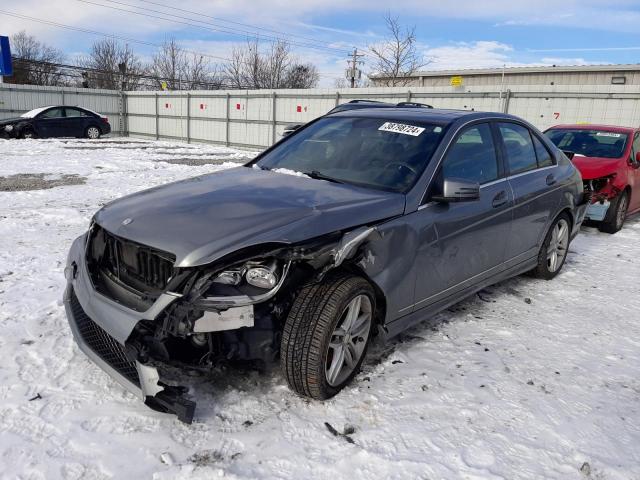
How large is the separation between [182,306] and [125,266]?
1.94 ft

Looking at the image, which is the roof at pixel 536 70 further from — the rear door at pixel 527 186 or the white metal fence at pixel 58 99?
the rear door at pixel 527 186

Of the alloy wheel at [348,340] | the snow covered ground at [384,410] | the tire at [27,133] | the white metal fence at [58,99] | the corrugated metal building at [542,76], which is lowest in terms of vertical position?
the snow covered ground at [384,410]

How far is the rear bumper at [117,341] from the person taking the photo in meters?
2.33

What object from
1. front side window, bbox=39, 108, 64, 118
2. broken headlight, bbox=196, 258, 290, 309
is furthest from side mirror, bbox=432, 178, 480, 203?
front side window, bbox=39, 108, 64, 118

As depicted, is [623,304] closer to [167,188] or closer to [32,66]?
[167,188]

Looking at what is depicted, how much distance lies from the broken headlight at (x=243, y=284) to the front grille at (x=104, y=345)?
51 cm

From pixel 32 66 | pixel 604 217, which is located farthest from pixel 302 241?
pixel 32 66

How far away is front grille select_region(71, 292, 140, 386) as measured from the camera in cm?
246

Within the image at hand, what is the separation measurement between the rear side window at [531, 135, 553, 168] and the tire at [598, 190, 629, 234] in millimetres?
3057

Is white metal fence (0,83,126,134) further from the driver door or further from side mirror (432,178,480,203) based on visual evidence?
side mirror (432,178,480,203)

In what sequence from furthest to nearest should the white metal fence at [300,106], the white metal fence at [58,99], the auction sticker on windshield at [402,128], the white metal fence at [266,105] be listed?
the white metal fence at [58,99] → the white metal fence at [266,105] → the white metal fence at [300,106] → the auction sticker on windshield at [402,128]

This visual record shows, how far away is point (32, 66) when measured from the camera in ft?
138

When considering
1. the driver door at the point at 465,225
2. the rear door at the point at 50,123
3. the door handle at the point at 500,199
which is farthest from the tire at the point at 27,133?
the door handle at the point at 500,199

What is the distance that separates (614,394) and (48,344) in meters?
3.58
